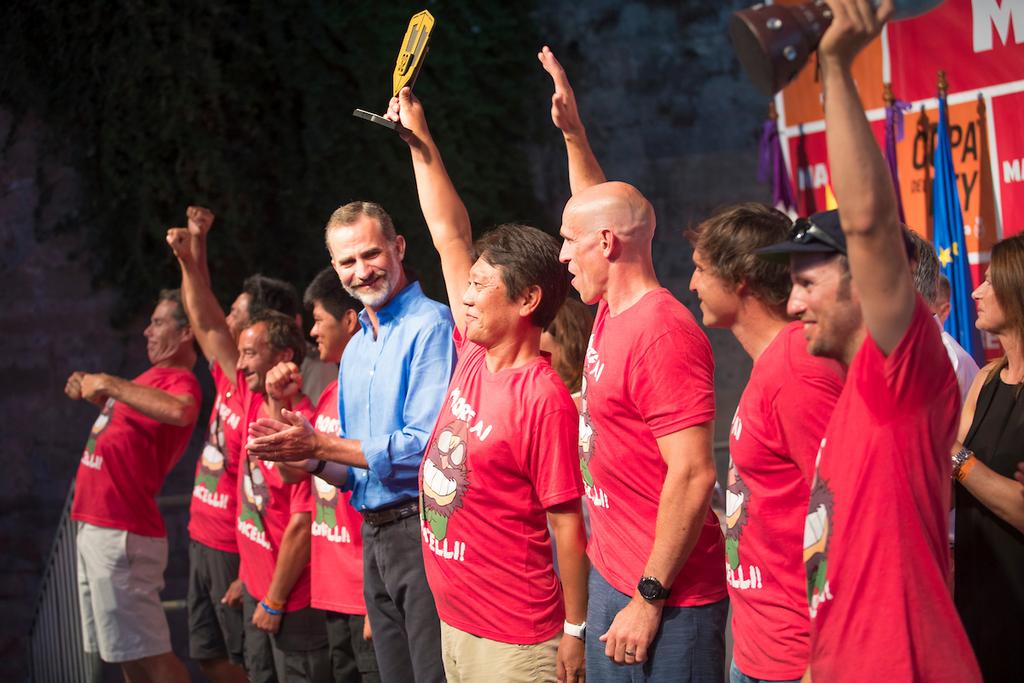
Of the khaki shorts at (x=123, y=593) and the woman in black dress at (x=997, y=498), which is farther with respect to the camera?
the khaki shorts at (x=123, y=593)

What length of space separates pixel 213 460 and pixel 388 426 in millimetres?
1705

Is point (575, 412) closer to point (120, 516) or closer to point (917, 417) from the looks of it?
point (917, 417)

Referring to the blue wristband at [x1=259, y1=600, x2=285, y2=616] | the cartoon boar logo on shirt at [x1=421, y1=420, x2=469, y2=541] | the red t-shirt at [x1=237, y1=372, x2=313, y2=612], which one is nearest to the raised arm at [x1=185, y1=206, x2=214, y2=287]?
the red t-shirt at [x1=237, y1=372, x2=313, y2=612]

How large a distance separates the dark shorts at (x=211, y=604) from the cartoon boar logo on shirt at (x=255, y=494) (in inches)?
20.0

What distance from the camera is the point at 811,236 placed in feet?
6.39

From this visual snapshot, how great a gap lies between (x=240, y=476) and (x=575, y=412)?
206 cm

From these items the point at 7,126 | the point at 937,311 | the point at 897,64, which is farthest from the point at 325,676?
the point at 7,126

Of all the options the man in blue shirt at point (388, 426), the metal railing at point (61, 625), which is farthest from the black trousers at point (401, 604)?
the metal railing at point (61, 625)

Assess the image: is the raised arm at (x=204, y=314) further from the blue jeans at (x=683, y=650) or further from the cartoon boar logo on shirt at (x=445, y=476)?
the blue jeans at (x=683, y=650)

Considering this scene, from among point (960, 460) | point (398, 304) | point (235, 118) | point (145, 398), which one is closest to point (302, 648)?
point (398, 304)

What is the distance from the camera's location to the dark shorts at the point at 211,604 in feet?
15.6

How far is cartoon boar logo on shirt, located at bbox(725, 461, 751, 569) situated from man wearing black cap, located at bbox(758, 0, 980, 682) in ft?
1.13

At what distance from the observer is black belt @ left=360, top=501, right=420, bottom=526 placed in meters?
3.29

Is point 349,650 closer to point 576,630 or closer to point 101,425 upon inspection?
point 576,630
